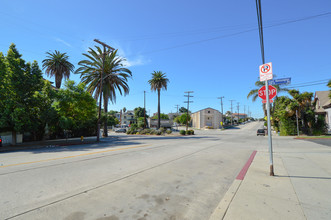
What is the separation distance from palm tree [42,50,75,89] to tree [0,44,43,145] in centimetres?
1499

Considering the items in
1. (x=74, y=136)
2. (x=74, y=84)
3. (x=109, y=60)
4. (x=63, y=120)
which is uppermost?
Answer: (x=109, y=60)

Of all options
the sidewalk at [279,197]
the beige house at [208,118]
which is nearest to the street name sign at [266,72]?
the sidewalk at [279,197]

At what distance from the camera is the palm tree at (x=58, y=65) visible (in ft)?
102

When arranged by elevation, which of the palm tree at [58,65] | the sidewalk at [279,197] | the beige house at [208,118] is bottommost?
the sidewalk at [279,197]

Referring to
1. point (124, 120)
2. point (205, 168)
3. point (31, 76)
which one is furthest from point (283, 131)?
point (124, 120)

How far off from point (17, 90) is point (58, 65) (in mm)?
16922

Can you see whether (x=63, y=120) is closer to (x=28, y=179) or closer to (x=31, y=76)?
(x=31, y=76)

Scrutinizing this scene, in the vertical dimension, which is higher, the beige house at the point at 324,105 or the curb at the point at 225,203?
the beige house at the point at 324,105

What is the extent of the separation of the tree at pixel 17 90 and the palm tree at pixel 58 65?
14995 mm

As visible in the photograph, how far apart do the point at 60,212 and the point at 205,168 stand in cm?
554

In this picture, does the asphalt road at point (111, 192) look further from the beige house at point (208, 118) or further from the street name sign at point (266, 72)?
the beige house at point (208, 118)

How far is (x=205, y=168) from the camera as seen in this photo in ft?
24.4

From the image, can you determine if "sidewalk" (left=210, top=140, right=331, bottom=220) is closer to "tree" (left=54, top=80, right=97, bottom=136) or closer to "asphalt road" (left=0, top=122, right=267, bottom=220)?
"asphalt road" (left=0, top=122, right=267, bottom=220)

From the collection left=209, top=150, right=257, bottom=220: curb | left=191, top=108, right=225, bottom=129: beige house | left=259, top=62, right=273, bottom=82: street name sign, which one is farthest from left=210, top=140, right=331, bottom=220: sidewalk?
left=191, top=108, right=225, bottom=129: beige house
